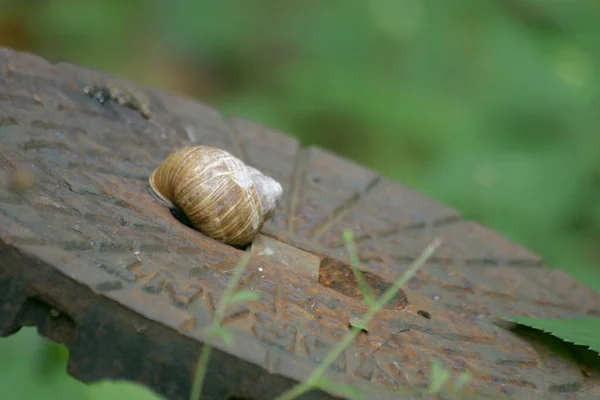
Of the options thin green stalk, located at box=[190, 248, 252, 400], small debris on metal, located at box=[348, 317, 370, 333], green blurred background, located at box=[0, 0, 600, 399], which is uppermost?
green blurred background, located at box=[0, 0, 600, 399]

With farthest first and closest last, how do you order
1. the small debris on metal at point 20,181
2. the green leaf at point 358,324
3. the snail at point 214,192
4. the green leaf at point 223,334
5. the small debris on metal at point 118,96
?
1. the small debris on metal at point 118,96
2. the snail at point 214,192
3. the green leaf at point 358,324
4. the small debris on metal at point 20,181
5. the green leaf at point 223,334

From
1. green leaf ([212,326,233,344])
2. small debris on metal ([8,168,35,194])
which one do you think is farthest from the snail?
green leaf ([212,326,233,344])

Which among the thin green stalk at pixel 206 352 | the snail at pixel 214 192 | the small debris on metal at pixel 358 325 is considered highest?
the small debris on metal at pixel 358 325

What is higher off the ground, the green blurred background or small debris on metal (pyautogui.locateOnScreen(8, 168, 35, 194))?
the green blurred background

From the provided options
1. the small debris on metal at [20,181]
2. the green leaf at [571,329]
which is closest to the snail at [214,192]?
the small debris on metal at [20,181]

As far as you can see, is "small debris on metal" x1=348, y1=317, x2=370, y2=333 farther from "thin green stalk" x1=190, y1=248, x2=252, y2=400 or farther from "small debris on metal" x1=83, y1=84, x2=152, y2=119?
"small debris on metal" x1=83, y1=84, x2=152, y2=119

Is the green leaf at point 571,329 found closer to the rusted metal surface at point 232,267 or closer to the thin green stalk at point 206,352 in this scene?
the rusted metal surface at point 232,267

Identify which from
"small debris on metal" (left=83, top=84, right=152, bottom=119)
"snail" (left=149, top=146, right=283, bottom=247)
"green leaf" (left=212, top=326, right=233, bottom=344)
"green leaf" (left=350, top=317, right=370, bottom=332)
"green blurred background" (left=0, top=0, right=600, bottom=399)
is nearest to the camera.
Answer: "green leaf" (left=212, top=326, right=233, bottom=344)

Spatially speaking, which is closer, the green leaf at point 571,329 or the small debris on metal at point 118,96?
the green leaf at point 571,329
